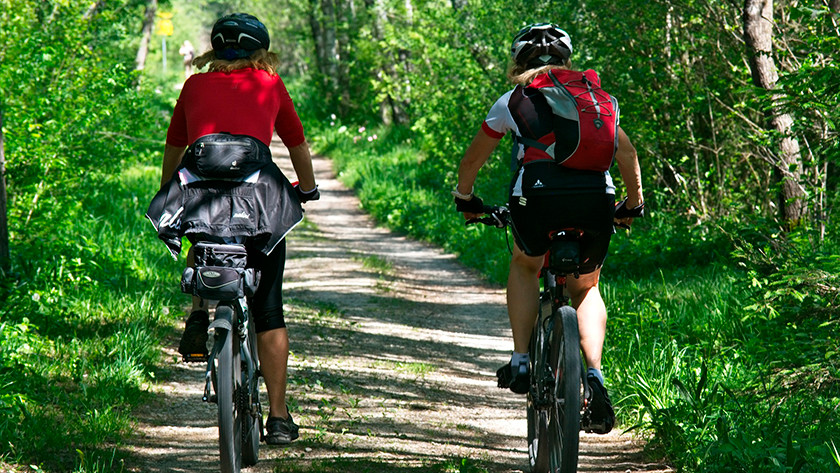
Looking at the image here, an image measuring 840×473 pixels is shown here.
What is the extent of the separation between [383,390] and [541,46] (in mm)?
2863

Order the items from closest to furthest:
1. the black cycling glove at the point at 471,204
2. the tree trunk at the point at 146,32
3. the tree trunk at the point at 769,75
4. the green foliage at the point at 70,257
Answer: the black cycling glove at the point at 471,204 < the green foliage at the point at 70,257 < the tree trunk at the point at 769,75 < the tree trunk at the point at 146,32

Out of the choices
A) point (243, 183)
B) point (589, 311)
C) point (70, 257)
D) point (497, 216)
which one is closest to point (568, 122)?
point (497, 216)

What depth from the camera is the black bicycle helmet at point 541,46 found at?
3.85 metres

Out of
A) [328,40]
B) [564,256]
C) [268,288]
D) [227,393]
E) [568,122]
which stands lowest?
[227,393]

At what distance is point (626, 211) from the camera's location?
13.1ft

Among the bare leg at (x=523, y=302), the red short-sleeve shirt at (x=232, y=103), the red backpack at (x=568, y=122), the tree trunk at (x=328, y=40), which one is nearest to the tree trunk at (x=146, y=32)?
the tree trunk at (x=328, y=40)

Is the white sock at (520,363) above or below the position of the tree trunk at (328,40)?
below

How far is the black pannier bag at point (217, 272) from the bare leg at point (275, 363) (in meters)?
0.52

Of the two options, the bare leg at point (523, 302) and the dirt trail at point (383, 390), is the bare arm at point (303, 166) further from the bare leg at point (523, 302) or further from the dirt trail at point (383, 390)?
the dirt trail at point (383, 390)

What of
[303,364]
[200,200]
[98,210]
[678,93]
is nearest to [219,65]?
[200,200]

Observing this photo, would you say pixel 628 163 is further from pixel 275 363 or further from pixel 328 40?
pixel 328 40

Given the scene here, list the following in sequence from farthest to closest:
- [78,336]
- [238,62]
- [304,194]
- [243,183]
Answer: [78,336]
[304,194]
[238,62]
[243,183]

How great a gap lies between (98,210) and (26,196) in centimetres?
326

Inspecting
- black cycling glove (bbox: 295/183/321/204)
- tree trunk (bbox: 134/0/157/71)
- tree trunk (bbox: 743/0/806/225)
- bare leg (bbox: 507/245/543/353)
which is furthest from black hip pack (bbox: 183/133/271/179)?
tree trunk (bbox: 134/0/157/71)
